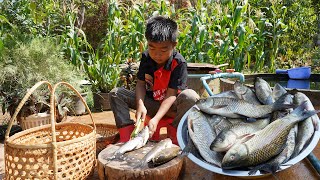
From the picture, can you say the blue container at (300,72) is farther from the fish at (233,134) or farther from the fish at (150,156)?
the fish at (150,156)

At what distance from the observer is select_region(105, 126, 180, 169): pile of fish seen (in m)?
1.97

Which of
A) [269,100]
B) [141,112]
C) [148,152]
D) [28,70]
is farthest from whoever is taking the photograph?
[28,70]

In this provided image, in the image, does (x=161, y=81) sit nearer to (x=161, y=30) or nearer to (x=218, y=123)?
(x=161, y=30)

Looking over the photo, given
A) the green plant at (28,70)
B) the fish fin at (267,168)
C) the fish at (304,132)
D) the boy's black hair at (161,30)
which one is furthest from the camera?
the green plant at (28,70)

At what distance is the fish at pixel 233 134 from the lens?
5.95 feet

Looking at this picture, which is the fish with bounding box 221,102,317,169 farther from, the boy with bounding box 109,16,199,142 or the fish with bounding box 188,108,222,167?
the boy with bounding box 109,16,199,142

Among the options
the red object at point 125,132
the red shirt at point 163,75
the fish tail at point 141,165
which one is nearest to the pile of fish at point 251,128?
the fish tail at point 141,165

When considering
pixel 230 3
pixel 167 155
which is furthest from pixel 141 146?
pixel 230 3

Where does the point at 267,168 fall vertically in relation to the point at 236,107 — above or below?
below

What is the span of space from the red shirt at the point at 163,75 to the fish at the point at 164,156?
0.83 m

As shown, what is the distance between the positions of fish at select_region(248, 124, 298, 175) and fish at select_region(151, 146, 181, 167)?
51 centimetres

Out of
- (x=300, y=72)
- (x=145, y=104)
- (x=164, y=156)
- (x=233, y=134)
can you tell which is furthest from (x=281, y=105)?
(x=300, y=72)

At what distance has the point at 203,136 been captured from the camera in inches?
79.4

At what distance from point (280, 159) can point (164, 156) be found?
670 millimetres
